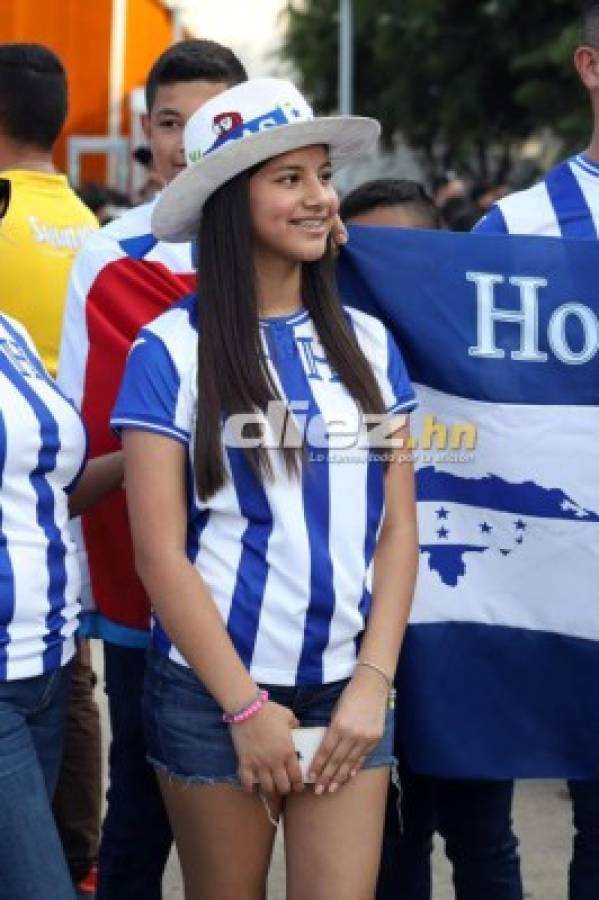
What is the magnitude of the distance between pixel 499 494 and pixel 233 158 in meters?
1.05

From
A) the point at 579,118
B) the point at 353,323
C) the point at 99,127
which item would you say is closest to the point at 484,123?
the point at 579,118

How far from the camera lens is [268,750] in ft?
10.7

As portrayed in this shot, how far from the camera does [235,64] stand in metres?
4.32

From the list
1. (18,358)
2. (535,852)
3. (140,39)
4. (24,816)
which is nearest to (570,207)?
(18,358)

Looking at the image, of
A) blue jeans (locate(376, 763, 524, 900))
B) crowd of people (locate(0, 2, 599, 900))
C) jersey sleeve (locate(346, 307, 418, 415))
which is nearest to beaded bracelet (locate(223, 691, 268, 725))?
crowd of people (locate(0, 2, 599, 900))

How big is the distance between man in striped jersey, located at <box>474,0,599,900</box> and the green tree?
21225mm

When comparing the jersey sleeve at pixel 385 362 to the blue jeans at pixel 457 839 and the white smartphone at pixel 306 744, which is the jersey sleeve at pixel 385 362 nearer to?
the white smartphone at pixel 306 744

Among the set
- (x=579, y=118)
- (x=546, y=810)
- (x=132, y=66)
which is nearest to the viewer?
(x=546, y=810)

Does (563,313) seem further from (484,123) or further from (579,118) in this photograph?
(484,123)

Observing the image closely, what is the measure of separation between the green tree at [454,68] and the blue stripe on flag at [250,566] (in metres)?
22.2

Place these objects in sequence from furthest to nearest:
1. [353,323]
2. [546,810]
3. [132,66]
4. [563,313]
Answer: [132,66], [546,810], [563,313], [353,323]

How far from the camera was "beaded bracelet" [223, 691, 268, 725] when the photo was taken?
3.26 m

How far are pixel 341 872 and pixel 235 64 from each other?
6.65ft

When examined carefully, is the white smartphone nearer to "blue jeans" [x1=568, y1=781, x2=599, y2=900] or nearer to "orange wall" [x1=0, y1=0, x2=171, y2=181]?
"blue jeans" [x1=568, y1=781, x2=599, y2=900]
